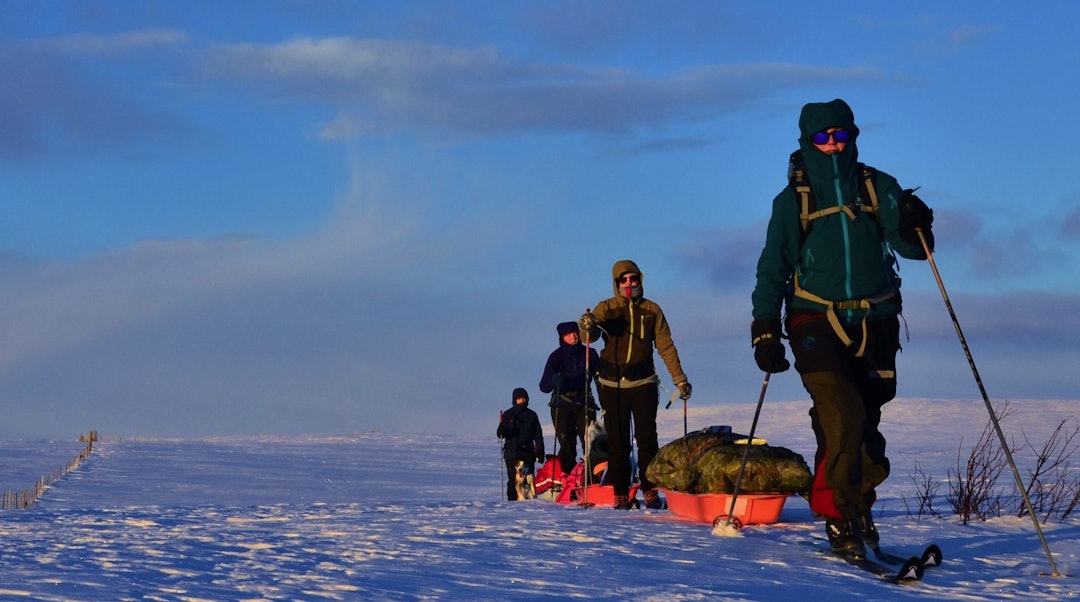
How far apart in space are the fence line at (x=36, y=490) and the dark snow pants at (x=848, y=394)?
8.00 meters

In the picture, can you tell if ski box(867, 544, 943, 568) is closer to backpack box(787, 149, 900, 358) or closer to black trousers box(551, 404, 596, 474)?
backpack box(787, 149, 900, 358)

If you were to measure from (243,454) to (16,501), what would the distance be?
515 inches

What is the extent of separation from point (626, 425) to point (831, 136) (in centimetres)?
434

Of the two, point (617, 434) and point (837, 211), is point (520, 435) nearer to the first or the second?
point (617, 434)

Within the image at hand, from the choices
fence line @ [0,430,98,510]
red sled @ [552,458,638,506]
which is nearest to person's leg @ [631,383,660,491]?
red sled @ [552,458,638,506]

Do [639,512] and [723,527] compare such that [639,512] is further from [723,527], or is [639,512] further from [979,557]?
[979,557]

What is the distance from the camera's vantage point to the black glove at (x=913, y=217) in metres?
6.58

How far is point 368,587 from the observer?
524cm

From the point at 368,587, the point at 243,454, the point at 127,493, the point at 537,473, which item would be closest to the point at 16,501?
the point at 127,493

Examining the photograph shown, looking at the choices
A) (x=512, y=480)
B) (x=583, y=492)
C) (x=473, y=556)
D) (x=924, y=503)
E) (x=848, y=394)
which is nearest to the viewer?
(x=473, y=556)

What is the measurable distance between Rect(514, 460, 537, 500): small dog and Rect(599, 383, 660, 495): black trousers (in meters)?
4.00

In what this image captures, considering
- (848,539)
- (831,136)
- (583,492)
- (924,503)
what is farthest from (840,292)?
(583,492)

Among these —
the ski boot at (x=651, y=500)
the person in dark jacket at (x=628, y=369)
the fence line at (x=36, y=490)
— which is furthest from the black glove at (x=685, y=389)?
the fence line at (x=36, y=490)

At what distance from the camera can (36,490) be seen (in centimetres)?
1591
